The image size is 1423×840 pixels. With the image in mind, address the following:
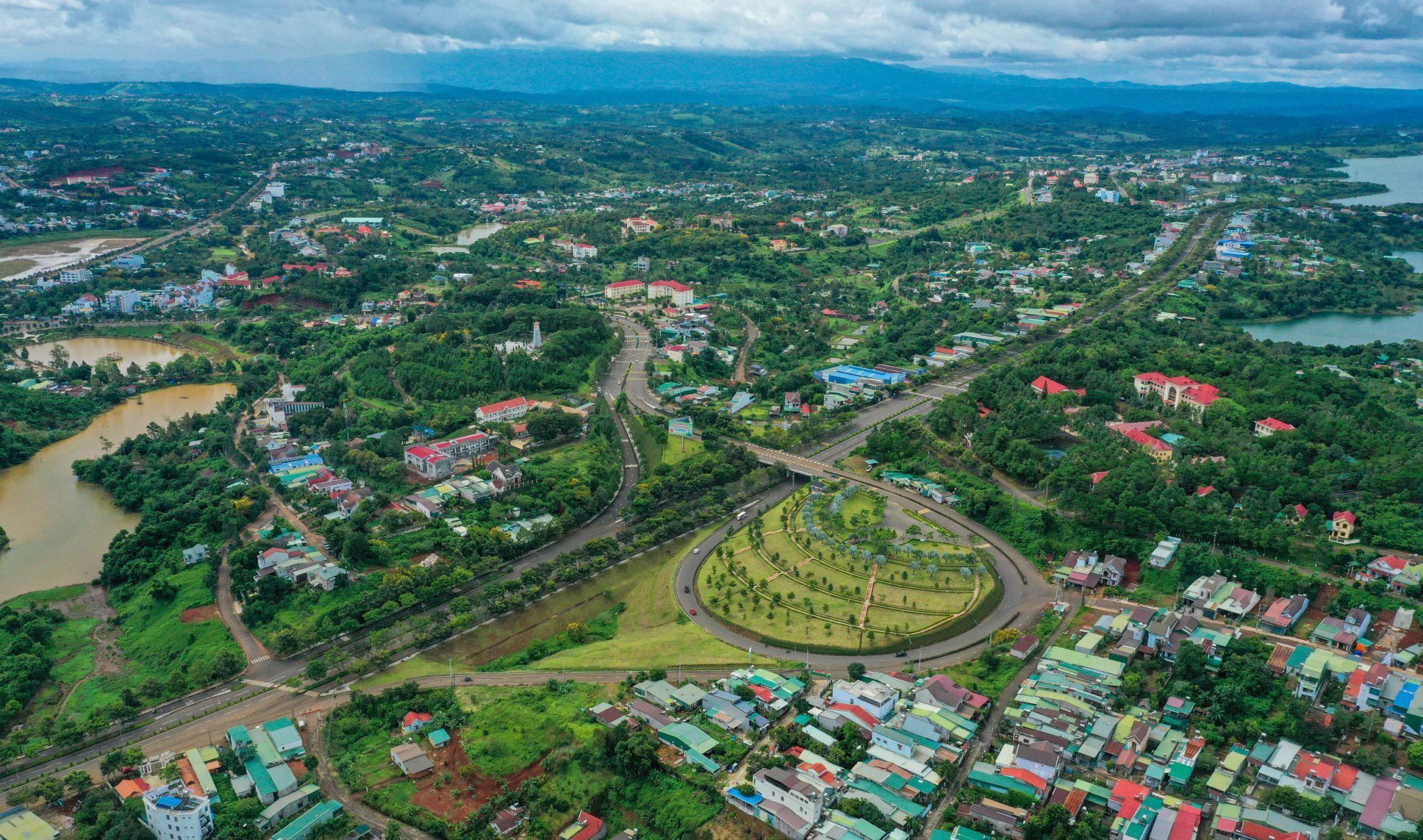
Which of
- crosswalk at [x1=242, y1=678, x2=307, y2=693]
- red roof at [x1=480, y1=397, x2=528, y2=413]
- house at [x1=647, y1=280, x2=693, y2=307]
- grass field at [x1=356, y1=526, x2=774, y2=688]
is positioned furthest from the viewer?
house at [x1=647, y1=280, x2=693, y2=307]

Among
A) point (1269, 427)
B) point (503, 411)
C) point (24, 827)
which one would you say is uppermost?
point (1269, 427)

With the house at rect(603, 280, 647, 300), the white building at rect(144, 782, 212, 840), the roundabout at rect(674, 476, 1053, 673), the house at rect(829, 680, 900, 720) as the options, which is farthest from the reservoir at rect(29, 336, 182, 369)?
the house at rect(829, 680, 900, 720)

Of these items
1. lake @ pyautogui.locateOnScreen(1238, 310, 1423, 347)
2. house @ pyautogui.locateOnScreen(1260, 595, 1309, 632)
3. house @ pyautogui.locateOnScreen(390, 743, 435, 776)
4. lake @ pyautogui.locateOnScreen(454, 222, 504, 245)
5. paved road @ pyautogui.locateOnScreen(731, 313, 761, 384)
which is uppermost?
house @ pyautogui.locateOnScreen(1260, 595, 1309, 632)

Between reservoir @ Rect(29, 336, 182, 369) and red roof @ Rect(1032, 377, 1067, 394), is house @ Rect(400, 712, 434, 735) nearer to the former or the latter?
red roof @ Rect(1032, 377, 1067, 394)

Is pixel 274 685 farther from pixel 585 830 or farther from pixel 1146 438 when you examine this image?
pixel 1146 438

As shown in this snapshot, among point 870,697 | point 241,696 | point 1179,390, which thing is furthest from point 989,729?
point 1179,390

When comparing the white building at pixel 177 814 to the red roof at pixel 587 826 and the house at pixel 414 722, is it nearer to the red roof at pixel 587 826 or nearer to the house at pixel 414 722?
the house at pixel 414 722

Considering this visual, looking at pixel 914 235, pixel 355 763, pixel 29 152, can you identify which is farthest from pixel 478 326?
pixel 29 152
